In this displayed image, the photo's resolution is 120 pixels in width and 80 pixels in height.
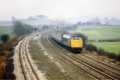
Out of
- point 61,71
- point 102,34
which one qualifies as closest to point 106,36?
point 102,34

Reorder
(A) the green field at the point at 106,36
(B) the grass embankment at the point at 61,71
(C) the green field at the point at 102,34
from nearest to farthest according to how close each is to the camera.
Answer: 1. (B) the grass embankment at the point at 61,71
2. (A) the green field at the point at 106,36
3. (C) the green field at the point at 102,34

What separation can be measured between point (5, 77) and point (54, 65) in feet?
25.6

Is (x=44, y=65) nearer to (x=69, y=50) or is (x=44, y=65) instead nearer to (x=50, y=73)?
(x=50, y=73)

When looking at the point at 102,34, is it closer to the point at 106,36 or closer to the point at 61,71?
the point at 106,36

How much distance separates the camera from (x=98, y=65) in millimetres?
26891

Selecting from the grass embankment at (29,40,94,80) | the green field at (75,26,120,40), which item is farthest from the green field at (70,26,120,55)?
the grass embankment at (29,40,94,80)

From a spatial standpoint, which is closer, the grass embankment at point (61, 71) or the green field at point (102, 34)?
the grass embankment at point (61, 71)

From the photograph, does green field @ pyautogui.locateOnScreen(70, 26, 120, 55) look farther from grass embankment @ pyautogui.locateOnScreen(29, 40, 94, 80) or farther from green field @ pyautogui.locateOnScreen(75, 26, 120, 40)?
grass embankment @ pyautogui.locateOnScreen(29, 40, 94, 80)

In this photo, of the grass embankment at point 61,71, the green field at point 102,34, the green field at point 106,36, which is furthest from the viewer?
the green field at point 102,34

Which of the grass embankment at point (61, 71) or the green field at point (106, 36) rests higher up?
the grass embankment at point (61, 71)

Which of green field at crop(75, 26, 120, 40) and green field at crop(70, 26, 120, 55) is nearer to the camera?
green field at crop(70, 26, 120, 55)

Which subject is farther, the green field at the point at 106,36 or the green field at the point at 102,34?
the green field at the point at 102,34

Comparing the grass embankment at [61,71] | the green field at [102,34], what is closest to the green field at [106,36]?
the green field at [102,34]

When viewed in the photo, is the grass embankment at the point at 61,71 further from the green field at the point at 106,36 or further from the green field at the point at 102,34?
the green field at the point at 102,34
